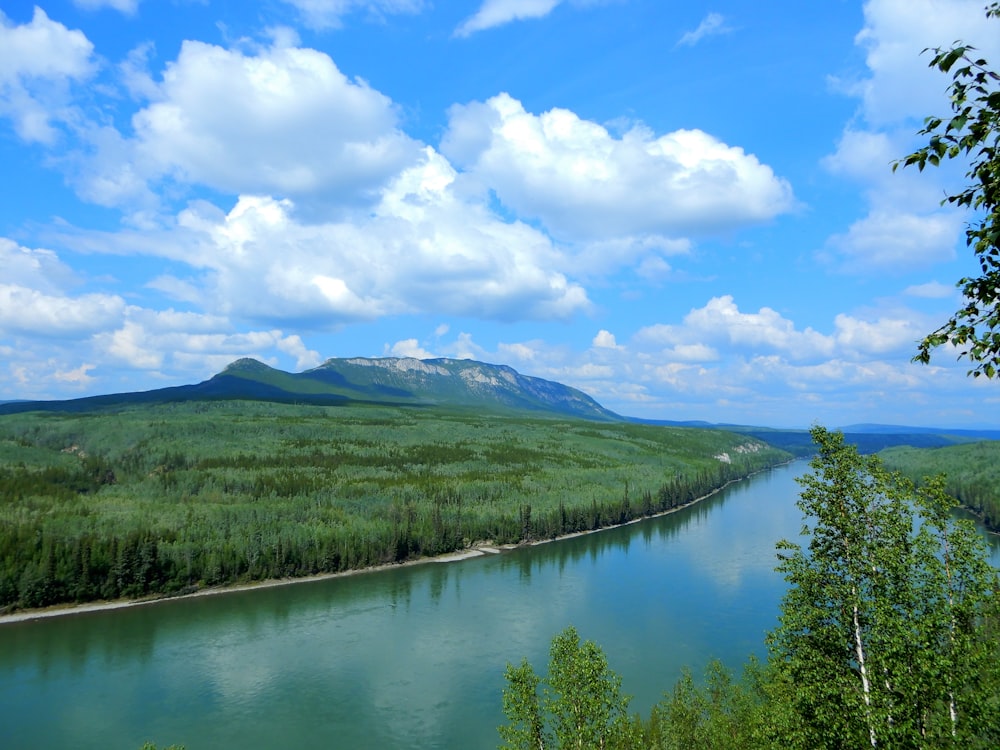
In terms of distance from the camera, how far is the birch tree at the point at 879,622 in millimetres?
13055

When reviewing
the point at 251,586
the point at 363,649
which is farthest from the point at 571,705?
the point at 251,586

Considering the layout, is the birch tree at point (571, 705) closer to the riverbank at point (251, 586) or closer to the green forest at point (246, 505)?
the riverbank at point (251, 586)

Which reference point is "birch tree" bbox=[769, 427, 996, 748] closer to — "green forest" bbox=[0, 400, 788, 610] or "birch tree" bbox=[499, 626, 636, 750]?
"birch tree" bbox=[499, 626, 636, 750]

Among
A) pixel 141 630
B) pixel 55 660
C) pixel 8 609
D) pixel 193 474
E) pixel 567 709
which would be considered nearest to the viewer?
pixel 567 709

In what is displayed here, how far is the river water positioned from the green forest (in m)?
7.18

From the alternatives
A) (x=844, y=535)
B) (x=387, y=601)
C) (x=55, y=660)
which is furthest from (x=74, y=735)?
(x=844, y=535)

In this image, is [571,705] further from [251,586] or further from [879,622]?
[251,586]

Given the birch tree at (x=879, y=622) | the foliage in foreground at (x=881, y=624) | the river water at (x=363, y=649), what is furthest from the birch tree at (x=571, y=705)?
the river water at (x=363, y=649)

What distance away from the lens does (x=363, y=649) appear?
67.4 m

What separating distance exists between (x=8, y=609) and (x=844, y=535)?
104 meters

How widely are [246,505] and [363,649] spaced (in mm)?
66224

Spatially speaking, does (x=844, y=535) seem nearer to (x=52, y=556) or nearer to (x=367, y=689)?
(x=367, y=689)

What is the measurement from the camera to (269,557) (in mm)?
102875

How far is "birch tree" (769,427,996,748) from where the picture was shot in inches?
514
